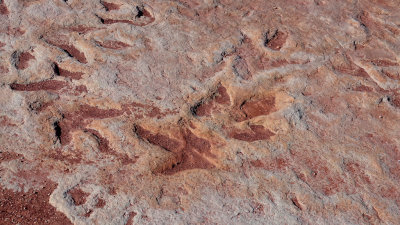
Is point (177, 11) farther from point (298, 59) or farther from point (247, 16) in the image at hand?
point (298, 59)

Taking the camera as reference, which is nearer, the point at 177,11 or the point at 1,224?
the point at 1,224

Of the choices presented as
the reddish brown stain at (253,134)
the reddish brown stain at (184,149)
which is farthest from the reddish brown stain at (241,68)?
the reddish brown stain at (184,149)

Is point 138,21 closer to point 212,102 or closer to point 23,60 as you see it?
point 23,60

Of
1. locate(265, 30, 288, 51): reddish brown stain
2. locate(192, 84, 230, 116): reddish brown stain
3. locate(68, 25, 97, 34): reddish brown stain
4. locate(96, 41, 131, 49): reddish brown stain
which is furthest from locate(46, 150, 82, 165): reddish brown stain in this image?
locate(265, 30, 288, 51): reddish brown stain

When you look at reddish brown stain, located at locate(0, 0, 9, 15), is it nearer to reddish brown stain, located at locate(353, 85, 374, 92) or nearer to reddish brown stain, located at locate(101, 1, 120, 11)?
reddish brown stain, located at locate(101, 1, 120, 11)

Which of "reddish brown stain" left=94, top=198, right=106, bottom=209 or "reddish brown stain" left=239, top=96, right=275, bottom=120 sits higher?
"reddish brown stain" left=239, top=96, right=275, bottom=120

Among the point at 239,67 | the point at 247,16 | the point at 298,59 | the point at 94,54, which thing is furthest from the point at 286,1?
the point at 94,54

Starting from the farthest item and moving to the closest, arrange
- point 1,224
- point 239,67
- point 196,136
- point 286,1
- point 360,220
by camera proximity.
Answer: point 286,1 → point 239,67 → point 196,136 → point 360,220 → point 1,224

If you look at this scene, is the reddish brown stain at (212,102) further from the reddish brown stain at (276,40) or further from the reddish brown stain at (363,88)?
the reddish brown stain at (363,88)
